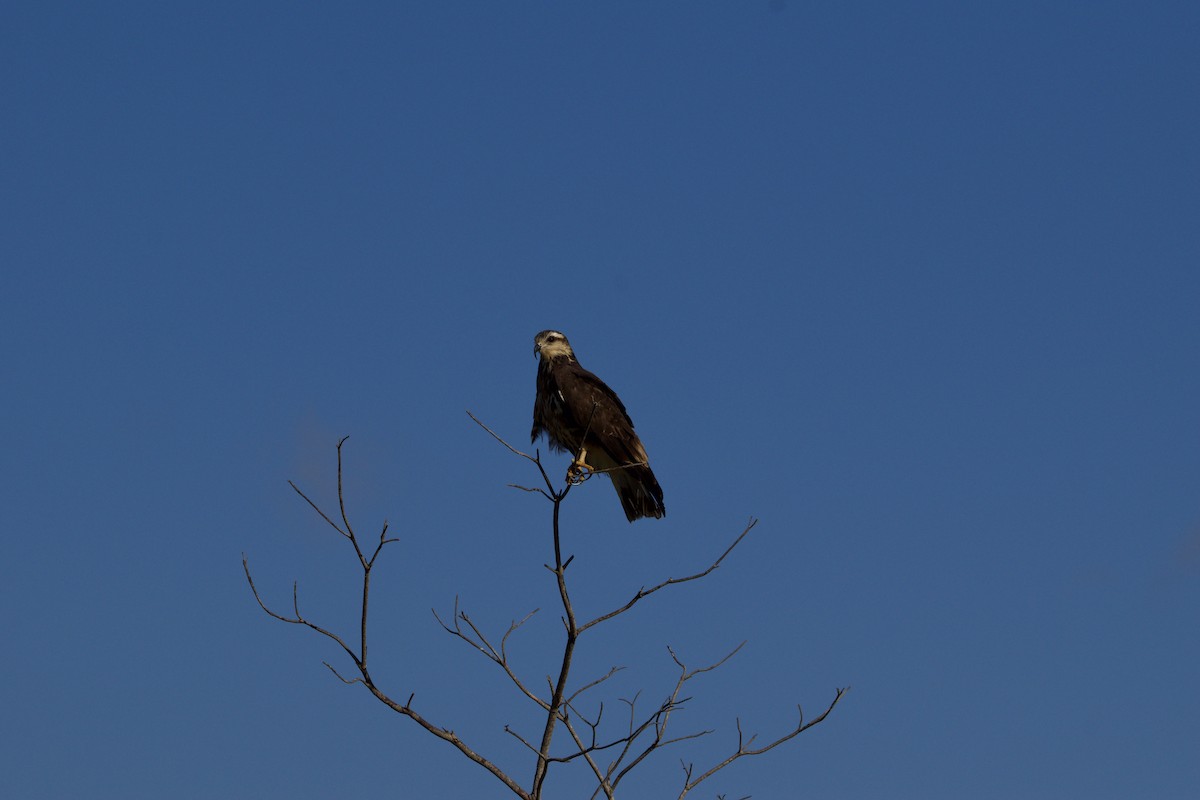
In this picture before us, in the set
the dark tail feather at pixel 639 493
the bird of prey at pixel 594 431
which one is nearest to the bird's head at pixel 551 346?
the bird of prey at pixel 594 431

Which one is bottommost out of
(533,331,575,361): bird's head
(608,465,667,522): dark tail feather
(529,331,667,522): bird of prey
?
(608,465,667,522): dark tail feather

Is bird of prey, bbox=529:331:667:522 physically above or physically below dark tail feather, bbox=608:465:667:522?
above

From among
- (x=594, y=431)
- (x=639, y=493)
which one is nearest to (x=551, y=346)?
(x=594, y=431)

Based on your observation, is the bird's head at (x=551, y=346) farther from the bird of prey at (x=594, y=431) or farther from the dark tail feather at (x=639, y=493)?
the dark tail feather at (x=639, y=493)

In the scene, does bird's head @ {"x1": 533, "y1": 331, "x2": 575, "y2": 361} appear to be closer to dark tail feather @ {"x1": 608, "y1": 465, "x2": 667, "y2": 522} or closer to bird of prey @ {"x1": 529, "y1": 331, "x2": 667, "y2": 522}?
bird of prey @ {"x1": 529, "y1": 331, "x2": 667, "y2": 522}

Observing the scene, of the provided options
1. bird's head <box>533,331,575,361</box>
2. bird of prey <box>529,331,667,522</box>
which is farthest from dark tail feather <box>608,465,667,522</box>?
bird's head <box>533,331,575,361</box>

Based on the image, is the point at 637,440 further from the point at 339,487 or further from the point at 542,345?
the point at 339,487

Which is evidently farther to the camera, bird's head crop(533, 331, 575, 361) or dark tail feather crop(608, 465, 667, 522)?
bird's head crop(533, 331, 575, 361)

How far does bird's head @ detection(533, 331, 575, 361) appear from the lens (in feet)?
35.8

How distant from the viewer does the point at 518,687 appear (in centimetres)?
543

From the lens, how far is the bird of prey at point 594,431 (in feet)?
32.3

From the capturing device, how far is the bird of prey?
9.84 metres

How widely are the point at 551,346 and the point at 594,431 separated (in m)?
1.20

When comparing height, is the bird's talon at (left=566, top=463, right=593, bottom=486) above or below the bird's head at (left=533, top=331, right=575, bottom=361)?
below
